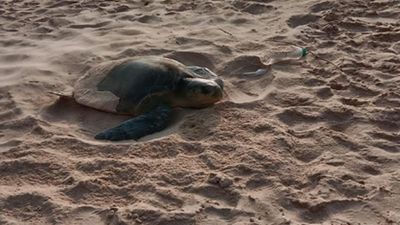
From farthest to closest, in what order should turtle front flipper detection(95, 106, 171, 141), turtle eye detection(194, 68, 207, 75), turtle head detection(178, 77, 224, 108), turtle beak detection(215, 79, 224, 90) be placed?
turtle eye detection(194, 68, 207, 75) → turtle beak detection(215, 79, 224, 90) → turtle head detection(178, 77, 224, 108) → turtle front flipper detection(95, 106, 171, 141)

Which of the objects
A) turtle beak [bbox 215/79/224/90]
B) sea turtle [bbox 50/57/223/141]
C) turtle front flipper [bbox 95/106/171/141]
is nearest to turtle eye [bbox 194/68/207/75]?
sea turtle [bbox 50/57/223/141]

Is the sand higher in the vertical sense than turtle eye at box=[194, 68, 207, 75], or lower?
lower

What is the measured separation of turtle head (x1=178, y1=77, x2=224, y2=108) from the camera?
12.4ft

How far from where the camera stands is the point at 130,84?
387cm

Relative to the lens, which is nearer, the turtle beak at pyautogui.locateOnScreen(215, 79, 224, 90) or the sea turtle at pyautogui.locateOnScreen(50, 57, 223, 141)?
the sea turtle at pyautogui.locateOnScreen(50, 57, 223, 141)

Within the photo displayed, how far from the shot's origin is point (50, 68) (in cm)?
446

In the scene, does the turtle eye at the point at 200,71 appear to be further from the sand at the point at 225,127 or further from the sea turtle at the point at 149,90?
the sand at the point at 225,127

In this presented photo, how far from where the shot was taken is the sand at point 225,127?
2848 mm

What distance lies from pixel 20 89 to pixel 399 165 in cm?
254

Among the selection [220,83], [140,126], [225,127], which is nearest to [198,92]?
[220,83]

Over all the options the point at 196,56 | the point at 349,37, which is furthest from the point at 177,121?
the point at 349,37

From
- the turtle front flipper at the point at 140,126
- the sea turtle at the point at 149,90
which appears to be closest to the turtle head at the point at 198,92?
the sea turtle at the point at 149,90

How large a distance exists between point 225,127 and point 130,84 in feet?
2.37

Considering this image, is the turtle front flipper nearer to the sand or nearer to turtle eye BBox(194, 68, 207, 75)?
the sand
